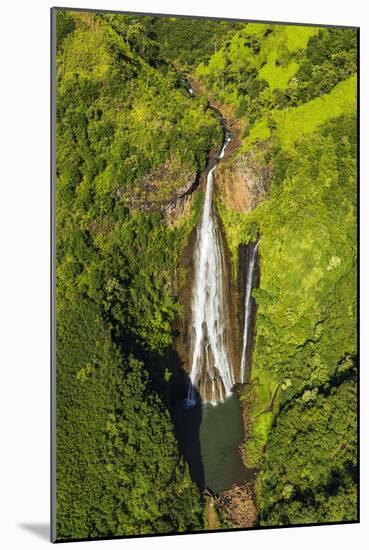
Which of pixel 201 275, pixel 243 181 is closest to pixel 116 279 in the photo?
pixel 201 275

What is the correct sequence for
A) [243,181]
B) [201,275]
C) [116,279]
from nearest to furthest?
[116,279], [201,275], [243,181]

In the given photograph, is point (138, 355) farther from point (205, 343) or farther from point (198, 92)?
point (198, 92)

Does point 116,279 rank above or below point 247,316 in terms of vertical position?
above

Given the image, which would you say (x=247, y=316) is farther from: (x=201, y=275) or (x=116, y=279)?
(x=116, y=279)

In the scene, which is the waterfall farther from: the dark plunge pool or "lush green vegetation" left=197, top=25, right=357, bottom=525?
"lush green vegetation" left=197, top=25, right=357, bottom=525

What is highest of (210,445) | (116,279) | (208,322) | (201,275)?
Answer: (201,275)

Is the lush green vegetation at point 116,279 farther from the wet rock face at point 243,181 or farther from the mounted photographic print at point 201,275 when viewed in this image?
the wet rock face at point 243,181

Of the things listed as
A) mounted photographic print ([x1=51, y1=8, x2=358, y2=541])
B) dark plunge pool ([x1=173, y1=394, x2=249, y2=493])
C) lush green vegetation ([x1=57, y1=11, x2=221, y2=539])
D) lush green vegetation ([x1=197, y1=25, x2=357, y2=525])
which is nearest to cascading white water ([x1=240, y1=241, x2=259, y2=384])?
mounted photographic print ([x1=51, y1=8, x2=358, y2=541])

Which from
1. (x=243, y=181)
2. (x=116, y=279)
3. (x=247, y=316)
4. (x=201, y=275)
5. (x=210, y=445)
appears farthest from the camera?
(x=243, y=181)
